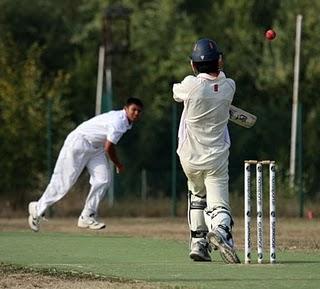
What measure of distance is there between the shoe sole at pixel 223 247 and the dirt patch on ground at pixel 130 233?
59.1 inches

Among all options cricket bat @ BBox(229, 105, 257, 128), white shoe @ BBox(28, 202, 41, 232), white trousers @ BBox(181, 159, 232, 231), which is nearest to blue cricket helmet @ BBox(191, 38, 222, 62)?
cricket bat @ BBox(229, 105, 257, 128)

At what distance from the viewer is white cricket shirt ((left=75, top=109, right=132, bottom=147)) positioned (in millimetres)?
19750

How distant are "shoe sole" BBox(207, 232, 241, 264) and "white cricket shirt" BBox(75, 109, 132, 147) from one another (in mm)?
6971

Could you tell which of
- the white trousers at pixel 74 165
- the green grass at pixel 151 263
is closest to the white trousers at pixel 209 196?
the green grass at pixel 151 263

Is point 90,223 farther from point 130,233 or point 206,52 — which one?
point 206,52

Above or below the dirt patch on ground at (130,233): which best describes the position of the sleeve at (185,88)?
above

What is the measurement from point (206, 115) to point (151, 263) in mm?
1491

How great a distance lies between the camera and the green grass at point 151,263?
11359 mm

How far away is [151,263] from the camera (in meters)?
13.2

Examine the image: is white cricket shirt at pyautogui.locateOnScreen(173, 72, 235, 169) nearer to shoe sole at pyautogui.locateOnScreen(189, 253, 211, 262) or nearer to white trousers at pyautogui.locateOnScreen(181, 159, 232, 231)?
white trousers at pyautogui.locateOnScreen(181, 159, 232, 231)

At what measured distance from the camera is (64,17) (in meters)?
47.8

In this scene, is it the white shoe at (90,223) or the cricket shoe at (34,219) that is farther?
the white shoe at (90,223)

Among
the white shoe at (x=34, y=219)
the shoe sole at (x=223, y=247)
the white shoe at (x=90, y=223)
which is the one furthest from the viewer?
the white shoe at (x=90, y=223)

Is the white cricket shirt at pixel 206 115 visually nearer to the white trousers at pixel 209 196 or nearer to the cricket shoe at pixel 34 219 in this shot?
the white trousers at pixel 209 196
